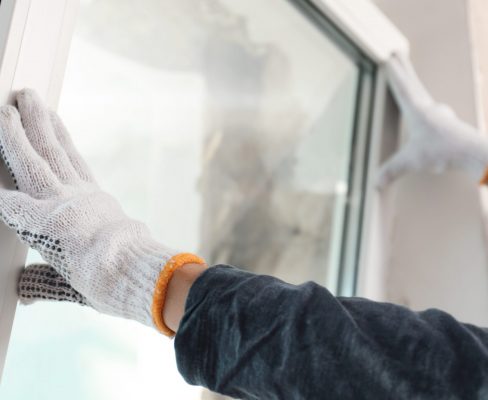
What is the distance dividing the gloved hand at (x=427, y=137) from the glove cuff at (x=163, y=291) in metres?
0.70

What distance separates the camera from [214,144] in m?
0.92

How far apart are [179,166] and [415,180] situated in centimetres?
56

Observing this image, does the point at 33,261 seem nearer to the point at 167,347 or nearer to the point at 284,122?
the point at 167,347

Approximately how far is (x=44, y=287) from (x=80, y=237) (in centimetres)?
10

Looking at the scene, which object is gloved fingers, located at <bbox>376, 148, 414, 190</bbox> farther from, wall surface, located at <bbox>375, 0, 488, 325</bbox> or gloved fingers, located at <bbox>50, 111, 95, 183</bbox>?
gloved fingers, located at <bbox>50, 111, 95, 183</bbox>

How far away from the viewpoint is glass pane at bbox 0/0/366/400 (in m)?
0.69

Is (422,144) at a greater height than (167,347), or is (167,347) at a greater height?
(422,144)

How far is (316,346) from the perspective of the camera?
40cm

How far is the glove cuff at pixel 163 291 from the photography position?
46 cm

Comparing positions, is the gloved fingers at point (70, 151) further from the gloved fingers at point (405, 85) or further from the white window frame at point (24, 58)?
the gloved fingers at point (405, 85)

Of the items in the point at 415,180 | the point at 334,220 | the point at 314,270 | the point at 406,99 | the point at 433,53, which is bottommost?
the point at 314,270

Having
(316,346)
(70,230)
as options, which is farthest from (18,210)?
(316,346)

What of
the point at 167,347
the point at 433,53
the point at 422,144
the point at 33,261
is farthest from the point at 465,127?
the point at 33,261

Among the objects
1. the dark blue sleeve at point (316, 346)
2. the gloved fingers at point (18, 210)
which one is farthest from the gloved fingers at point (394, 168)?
the gloved fingers at point (18, 210)
